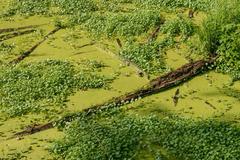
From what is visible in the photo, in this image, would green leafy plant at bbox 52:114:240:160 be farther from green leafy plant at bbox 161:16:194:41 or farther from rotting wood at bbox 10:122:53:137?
green leafy plant at bbox 161:16:194:41

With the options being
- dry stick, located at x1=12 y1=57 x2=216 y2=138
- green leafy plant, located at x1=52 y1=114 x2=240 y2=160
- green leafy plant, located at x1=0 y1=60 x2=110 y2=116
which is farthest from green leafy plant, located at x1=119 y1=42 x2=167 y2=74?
green leafy plant, located at x1=52 y1=114 x2=240 y2=160

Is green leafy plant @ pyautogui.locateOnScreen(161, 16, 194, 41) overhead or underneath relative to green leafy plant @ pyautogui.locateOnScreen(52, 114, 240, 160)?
overhead

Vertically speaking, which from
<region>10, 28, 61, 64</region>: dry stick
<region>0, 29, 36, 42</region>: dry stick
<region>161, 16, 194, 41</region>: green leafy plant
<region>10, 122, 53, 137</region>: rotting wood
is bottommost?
<region>10, 122, 53, 137</region>: rotting wood

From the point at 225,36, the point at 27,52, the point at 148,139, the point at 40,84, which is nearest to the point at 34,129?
the point at 40,84

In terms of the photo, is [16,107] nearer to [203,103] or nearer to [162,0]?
[203,103]

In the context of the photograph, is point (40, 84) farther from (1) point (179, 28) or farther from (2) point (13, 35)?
(1) point (179, 28)

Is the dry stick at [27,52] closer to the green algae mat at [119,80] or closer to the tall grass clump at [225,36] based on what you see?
the green algae mat at [119,80]
